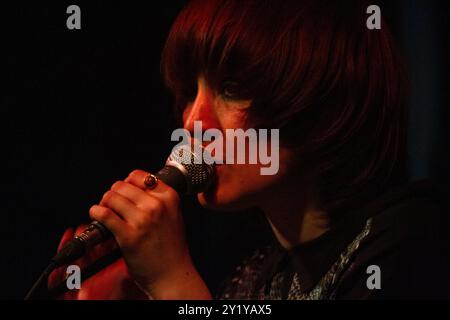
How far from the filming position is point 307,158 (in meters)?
1.09

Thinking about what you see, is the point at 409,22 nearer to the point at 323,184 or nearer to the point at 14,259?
the point at 323,184

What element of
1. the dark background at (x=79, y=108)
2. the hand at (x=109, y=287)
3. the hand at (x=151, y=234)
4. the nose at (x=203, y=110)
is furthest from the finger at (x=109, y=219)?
the dark background at (x=79, y=108)

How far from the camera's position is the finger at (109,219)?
855 mm

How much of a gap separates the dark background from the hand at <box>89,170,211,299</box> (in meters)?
0.55

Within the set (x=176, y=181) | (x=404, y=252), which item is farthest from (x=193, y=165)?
(x=404, y=252)

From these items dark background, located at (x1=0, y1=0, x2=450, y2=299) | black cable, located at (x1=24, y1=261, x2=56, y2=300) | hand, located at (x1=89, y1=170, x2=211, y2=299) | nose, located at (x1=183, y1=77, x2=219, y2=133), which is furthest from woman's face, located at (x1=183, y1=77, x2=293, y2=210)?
dark background, located at (x1=0, y1=0, x2=450, y2=299)

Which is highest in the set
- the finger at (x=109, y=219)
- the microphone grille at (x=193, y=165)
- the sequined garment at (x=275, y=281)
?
the microphone grille at (x=193, y=165)

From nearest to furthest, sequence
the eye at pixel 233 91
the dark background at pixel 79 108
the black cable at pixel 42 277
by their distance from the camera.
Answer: the black cable at pixel 42 277 < the eye at pixel 233 91 < the dark background at pixel 79 108

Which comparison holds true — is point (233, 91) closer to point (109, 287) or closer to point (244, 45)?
point (244, 45)

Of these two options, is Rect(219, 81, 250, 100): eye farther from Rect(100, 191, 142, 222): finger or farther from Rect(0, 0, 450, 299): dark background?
Rect(0, 0, 450, 299): dark background

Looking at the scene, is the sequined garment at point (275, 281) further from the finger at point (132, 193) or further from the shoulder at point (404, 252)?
the finger at point (132, 193)

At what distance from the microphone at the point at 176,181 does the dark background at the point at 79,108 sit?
1.74 ft

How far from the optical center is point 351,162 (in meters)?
1.12
